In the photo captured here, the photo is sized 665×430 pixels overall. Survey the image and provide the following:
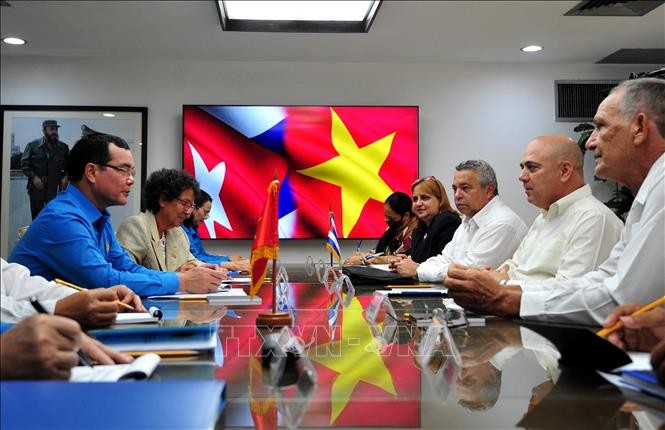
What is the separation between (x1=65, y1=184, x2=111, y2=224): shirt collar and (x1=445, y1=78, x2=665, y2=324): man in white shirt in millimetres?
1509

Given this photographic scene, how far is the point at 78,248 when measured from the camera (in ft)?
7.99

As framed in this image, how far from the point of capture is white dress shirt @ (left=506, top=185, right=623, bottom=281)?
8.20 feet

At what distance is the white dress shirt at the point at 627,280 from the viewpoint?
1.58 m

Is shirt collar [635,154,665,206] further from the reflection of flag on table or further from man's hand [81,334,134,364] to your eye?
man's hand [81,334,134,364]

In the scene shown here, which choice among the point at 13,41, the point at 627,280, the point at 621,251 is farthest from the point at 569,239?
the point at 13,41

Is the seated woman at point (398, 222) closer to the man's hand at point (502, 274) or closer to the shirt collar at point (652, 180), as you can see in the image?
the man's hand at point (502, 274)

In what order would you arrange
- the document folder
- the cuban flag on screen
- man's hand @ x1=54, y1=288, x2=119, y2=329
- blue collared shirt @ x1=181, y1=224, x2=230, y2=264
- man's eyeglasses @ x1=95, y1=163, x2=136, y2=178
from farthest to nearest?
the cuban flag on screen → blue collared shirt @ x1=181, y1=224, x2=230, y2=264 → man's eyeglasses @ x1=95, y1=163, x2=136, y2=178 → man's hand @ x1=54, y1=288, x2=119, y2=329 → the document folder

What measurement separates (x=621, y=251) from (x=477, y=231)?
7.11 ft

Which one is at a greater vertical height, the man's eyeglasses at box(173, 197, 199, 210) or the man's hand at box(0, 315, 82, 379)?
the man's eyeglasses at box(173, 197, 199, 210)

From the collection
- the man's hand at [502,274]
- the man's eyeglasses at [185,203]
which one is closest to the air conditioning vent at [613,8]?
the man's hand at [502,274]

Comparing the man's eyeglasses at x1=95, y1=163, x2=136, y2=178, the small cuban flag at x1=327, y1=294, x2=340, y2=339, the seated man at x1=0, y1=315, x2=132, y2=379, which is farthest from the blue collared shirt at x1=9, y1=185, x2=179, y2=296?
the seated man at x1=0, y1=315, x2=132, y2=379

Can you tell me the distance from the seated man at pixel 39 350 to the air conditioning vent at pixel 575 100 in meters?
6.49

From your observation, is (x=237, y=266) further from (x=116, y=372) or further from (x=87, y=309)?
(x=116, y=372)

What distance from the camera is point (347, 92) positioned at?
257 inches
